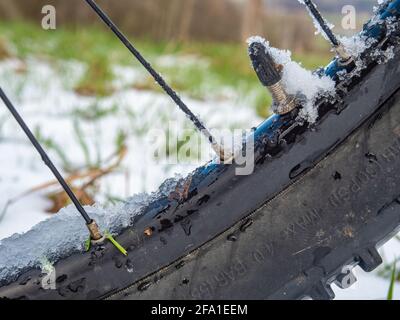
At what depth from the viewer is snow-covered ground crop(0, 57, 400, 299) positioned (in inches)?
48.8

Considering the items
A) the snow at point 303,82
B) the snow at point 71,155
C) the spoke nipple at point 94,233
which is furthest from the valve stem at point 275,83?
the spoke nipple at point 94,233

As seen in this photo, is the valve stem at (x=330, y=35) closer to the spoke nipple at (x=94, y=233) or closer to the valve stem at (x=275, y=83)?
the valve stem at (x=275, y=83)

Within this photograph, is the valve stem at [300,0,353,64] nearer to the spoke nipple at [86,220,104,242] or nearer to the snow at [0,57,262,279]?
the snow at [0,57,262,279]

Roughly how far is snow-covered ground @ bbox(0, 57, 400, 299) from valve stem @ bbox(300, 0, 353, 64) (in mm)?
419

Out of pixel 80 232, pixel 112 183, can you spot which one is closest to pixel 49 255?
pixel 80 232

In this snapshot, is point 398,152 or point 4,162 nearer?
point 398,152

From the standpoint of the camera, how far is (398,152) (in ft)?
2.29

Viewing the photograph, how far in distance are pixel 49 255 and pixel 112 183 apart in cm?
76

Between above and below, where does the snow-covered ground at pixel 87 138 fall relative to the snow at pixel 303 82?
above

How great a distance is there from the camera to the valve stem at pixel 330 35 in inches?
27.7

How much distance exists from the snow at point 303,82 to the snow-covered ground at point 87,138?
0.39 metres

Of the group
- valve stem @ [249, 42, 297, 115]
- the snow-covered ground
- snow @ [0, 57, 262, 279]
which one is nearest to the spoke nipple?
snow @ [0, 57, 262, 279]

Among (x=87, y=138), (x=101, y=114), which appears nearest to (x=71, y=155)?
(x=87, y=138)

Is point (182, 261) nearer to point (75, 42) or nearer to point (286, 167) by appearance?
point (286, 167)
